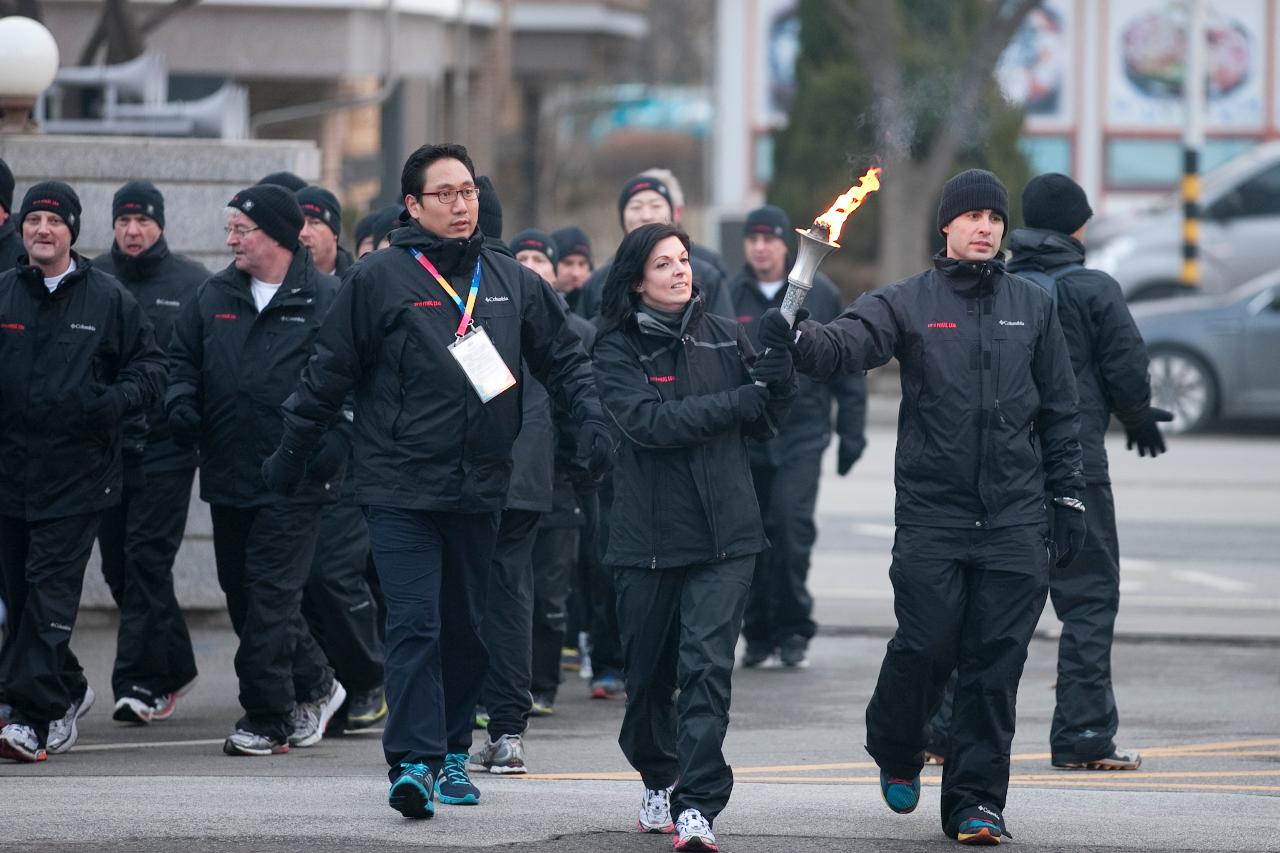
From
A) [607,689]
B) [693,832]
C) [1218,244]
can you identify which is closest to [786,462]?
[607,689]

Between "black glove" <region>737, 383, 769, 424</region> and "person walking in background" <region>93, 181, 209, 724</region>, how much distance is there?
9.64 ft

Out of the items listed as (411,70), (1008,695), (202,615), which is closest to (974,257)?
(1008,695)

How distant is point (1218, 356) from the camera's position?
1941cm

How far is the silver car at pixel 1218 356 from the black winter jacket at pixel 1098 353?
37.5 ft

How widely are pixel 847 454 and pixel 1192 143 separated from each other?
51.0 feet

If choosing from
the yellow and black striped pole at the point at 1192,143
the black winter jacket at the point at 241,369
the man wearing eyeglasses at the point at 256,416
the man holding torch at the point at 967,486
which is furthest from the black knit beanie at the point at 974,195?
the yellow and black striped pole at the point at 1192,143

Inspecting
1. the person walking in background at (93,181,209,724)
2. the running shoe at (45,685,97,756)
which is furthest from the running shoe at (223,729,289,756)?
the person walking in background at (93,181,209,724)

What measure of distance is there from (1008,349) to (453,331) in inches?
65.6

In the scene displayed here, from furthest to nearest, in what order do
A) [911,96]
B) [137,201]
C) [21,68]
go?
[911,96]
[21,68]
[137,201]

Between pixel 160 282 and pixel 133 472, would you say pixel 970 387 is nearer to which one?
pixel 133 472

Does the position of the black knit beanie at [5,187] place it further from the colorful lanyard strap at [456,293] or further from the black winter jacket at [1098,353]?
the black winter jacket at [1098,353]

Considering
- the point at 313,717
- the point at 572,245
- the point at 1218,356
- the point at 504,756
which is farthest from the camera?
the point at 1218,356

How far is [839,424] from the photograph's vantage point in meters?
10.5

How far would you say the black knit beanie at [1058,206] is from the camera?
8.22m
